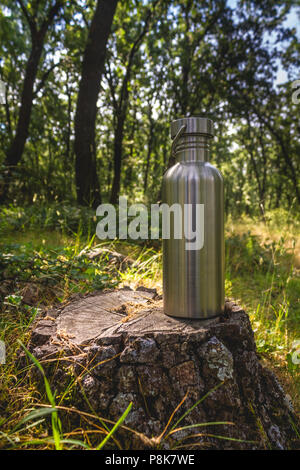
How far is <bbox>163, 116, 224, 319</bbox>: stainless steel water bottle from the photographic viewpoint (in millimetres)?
1542

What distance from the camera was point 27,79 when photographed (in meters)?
6.36

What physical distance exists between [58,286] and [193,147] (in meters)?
1.84

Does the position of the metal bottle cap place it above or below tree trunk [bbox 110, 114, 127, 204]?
below

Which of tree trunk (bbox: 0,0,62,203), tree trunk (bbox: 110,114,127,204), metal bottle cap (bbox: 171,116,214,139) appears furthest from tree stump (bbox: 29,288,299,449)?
tree trunk (bbox: 110,114,127,204)

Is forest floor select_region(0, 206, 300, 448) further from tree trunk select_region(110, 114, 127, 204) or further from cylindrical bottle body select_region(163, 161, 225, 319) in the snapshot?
tree trunk select_region(110, 114, 127, 204)

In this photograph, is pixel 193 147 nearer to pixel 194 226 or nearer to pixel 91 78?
pixel 194 226

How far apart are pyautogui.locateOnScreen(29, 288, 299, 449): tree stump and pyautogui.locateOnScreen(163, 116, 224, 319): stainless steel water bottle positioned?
10 centimetres

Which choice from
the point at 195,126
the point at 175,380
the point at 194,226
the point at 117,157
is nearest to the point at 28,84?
the point at 117,157

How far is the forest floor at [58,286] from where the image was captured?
1521mm

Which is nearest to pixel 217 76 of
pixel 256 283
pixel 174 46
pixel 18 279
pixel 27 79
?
pixel 174 46

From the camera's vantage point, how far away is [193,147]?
62.5 inches

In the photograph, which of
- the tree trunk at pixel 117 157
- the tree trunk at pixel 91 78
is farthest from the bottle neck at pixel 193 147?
the tree trunk at pixel 117 157

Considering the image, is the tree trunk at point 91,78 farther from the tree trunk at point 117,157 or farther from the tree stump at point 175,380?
the tree stump at point 175,380

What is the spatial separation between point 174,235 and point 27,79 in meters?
6.35
